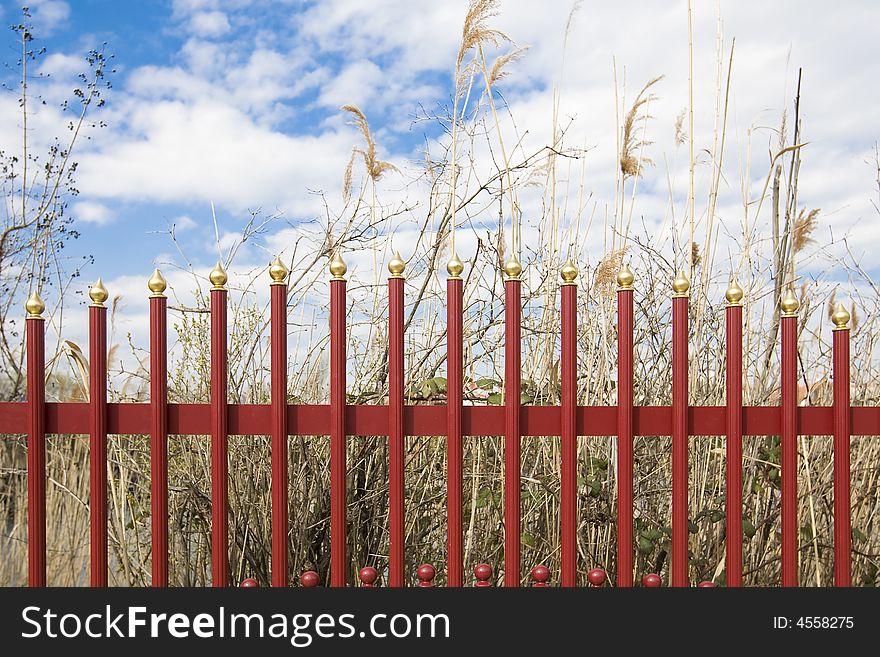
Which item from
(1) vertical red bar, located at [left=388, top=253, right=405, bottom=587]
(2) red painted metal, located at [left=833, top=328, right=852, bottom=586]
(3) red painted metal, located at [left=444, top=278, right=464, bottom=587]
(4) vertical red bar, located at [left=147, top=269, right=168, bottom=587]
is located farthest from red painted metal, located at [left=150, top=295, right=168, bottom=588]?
(2) red painted metal, located at [left=833, top=328, right=852, bottom=586]

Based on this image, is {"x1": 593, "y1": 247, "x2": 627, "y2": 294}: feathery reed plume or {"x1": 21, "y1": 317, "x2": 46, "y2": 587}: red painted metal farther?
{"x1": 593, "y1": 247, "x2": 627, "y2": 294}: feathery reed plume

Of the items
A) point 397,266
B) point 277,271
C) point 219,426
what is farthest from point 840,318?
point 219,426

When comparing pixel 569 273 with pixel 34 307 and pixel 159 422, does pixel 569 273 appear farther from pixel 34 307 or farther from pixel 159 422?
pixel 34 307

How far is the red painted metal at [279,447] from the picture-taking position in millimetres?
1793

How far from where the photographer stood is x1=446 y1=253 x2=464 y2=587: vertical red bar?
180cm

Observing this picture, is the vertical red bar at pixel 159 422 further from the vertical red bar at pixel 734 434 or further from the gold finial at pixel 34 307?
the vertical red bar at pixel 734 434

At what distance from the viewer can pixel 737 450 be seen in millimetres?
1883

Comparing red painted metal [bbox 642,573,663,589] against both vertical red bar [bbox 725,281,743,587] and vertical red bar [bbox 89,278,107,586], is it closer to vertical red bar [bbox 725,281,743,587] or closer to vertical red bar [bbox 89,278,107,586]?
vertical red bar [bbox 725,281,743,587]

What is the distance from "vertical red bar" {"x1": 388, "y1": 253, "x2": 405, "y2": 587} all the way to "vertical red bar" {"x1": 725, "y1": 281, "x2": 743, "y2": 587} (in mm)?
802

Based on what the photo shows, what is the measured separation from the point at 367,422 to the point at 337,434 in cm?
8

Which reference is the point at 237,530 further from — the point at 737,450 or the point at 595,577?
the point at 737,450

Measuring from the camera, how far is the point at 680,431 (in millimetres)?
1864
